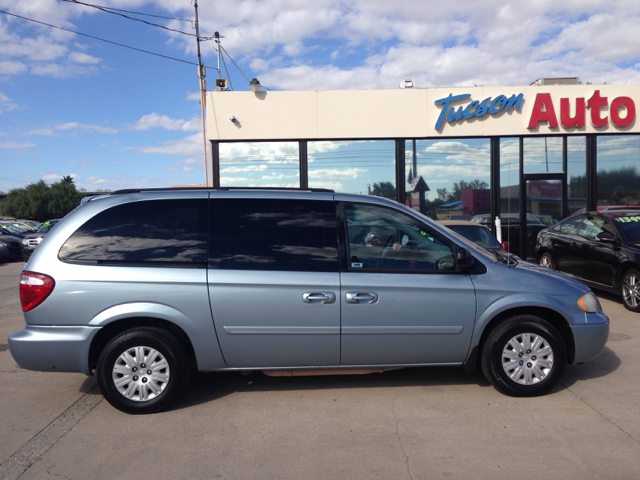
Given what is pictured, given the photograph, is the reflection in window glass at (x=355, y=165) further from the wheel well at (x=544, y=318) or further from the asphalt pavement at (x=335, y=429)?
the wheel well at (x=544, y=318)

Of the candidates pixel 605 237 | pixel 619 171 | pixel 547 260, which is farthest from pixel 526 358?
pixel 619 171

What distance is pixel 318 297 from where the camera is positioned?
14.6ft

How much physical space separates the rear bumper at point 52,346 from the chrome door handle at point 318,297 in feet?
5.75

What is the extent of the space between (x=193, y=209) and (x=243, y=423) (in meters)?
1.87

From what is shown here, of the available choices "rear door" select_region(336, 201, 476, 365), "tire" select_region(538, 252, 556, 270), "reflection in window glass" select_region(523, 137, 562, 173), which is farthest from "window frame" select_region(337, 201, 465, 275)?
"reflection in window glass" select_region(523, 137, 562, 173)

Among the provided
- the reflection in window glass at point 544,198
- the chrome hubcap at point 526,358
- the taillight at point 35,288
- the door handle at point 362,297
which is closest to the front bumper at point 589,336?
the chrome hubcap at point 526,358

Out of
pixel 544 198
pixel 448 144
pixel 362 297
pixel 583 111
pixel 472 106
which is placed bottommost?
pixel 362 297

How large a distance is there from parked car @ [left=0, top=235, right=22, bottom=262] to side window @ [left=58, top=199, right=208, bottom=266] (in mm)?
17938

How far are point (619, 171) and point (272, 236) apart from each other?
12.7 m

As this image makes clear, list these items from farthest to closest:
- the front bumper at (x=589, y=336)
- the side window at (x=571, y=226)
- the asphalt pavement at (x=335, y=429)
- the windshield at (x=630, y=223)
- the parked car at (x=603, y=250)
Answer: the side window at (x=571, y=226), the windshield at (x=630, y=223), the parked car at (x=603, y=250), the front bumper at (x=589, y=336), the asphalt pavement at (x=335, y=429)

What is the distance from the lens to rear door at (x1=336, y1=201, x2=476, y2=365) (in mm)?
4500

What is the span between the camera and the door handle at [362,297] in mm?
4469

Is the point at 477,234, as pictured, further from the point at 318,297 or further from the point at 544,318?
the point at 318,297

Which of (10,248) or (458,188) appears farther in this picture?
(10,248)
